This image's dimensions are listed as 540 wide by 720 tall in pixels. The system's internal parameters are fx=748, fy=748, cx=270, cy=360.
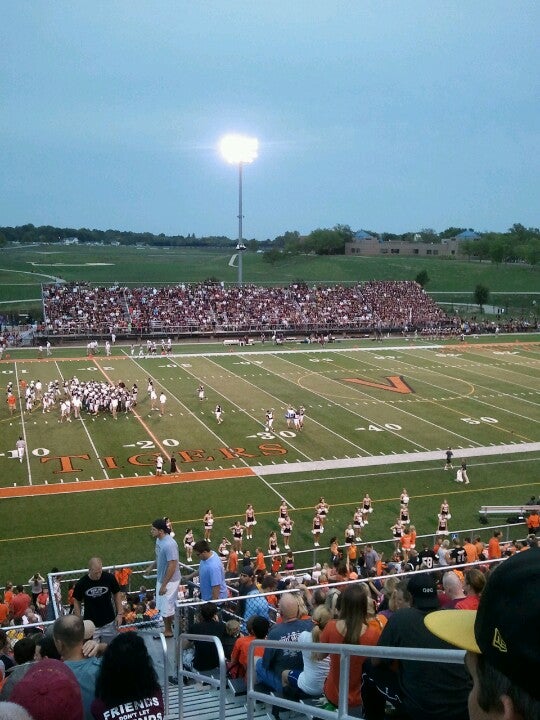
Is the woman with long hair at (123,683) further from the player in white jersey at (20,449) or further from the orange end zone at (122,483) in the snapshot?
the player in white jersey at (20,449)

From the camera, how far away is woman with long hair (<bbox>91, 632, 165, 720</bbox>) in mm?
3635

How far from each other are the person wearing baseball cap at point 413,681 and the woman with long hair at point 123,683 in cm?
109

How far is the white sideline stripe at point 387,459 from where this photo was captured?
23998mm

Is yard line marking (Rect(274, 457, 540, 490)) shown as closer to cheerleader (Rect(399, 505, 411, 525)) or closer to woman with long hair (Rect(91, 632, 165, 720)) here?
cheerleader (Rect(399, 505, 411, 525))

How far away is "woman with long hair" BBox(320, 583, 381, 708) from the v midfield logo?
1235 inches

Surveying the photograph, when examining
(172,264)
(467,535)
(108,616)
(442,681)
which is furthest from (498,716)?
Result: (172,264)

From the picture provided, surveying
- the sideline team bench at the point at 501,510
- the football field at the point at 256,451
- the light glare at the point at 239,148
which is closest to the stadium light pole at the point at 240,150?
the light glare at the point at 239,148

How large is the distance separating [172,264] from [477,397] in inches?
4237

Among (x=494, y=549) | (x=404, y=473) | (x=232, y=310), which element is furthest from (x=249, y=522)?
(x=232, y=310)

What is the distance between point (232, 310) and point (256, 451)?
113 ft

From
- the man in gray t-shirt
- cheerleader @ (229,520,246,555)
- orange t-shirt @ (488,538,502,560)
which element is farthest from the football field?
the man in gray t-shirt

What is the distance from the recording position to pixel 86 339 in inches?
2036

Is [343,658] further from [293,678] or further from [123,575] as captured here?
[123,575]

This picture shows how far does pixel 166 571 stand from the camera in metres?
8.35
